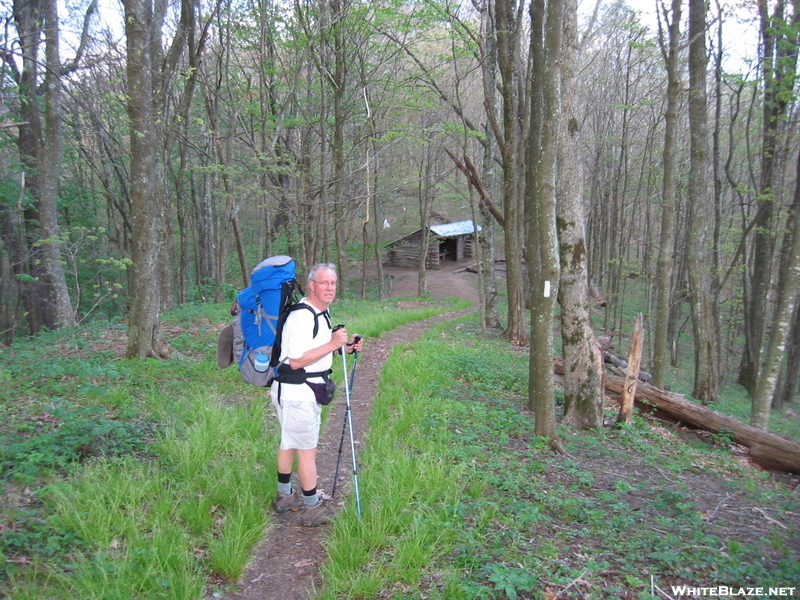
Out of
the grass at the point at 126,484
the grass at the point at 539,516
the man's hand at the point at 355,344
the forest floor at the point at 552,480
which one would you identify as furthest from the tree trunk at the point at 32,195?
the grass at the point at 539,516

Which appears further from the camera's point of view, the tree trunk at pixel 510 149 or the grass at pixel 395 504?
the tree trunk at pixel 510 149

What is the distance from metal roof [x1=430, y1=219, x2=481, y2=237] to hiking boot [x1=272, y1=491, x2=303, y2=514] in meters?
33.2

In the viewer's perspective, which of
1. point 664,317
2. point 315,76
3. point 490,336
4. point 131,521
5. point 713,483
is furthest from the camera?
point 315,76

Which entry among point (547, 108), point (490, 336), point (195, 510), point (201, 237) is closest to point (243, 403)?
point (195, 510)

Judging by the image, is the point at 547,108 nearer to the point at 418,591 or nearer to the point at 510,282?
the point at 418,591

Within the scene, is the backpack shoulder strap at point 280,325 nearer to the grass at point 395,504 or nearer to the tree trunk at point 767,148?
the grass at point 395,504

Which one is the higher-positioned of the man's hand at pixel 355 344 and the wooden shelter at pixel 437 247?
the wooden shelter at pixel 437 247

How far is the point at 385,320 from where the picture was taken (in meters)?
13.8

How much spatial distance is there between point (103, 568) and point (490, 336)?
1164 centimetres

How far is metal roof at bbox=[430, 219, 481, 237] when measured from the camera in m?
36.7

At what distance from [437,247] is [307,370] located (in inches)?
1359

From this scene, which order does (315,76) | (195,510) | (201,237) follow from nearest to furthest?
(195,510)
(315,76)
(201,237)

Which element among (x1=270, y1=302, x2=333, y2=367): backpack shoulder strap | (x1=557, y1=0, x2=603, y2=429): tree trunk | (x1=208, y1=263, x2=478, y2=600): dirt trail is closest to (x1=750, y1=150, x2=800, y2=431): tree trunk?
(x1=557, y1=0, x2=603, y2=429): tree trunk

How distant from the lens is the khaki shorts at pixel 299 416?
377 cm
